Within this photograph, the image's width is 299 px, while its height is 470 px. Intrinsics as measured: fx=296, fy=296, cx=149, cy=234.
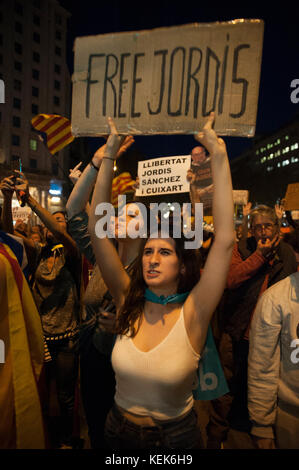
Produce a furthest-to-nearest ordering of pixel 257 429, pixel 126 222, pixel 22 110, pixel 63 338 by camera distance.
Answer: pixel 22 110, pixel 63 338, pixel 126 222, pixel 257 429

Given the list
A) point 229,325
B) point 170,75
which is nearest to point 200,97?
point 170,75

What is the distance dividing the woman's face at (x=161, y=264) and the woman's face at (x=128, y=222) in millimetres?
398

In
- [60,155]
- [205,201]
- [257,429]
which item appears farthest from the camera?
[60,155]

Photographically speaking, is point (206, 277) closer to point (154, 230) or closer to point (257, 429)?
point (154, 230)

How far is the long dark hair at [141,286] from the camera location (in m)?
1.80

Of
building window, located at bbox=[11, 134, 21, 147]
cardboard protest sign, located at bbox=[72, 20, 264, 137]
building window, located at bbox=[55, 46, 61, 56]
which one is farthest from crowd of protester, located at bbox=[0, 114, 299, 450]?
building window, located at bbox=[55, 46, 61, 56]

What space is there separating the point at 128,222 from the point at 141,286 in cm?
60

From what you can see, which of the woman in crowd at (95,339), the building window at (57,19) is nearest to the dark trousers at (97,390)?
the woman in crowd at (95,339)

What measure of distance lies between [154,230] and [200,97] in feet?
2.73

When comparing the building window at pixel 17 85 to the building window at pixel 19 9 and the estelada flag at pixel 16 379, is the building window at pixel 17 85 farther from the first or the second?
the estelada flag at pixel 16 379

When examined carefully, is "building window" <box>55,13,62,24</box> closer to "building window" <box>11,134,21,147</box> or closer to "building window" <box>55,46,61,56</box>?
"building window" <box>55,46,61,56</box>

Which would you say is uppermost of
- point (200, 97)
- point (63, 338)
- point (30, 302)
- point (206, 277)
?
point (200, 97)

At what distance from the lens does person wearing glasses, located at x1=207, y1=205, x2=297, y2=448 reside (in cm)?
302

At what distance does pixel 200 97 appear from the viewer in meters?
1.72
